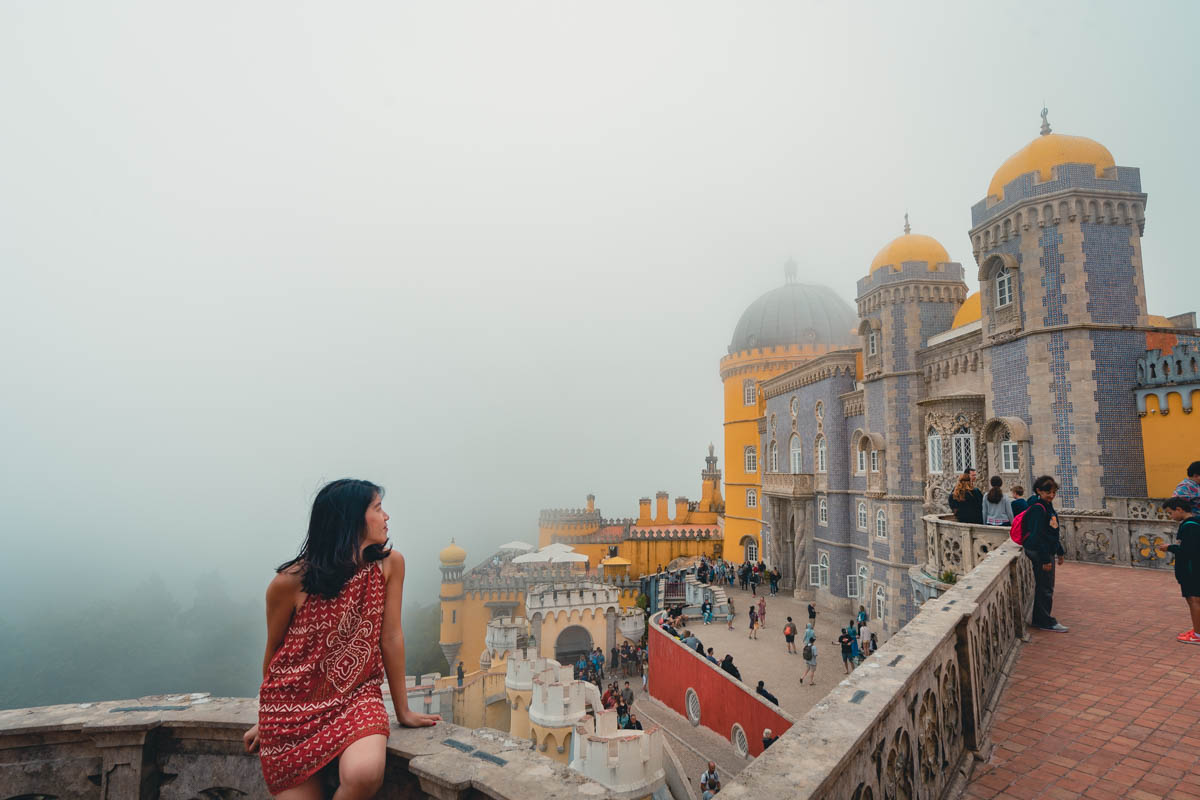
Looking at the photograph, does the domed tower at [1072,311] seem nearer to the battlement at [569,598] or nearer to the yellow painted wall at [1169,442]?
the yellow painted wall at [1169,442]

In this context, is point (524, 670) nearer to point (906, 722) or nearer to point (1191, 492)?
point (1191, 492)

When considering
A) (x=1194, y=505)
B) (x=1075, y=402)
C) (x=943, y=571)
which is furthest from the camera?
(x=1075, y=402)

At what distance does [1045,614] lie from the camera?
598 centimetres

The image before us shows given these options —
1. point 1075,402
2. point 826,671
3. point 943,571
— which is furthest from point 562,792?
point 826,671

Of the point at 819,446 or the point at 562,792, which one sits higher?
the point at 819,446

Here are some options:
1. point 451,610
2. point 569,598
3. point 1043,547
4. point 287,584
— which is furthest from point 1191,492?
point 451,610

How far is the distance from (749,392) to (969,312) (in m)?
15.8

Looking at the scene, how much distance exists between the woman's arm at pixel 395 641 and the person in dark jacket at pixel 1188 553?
666 centimetres

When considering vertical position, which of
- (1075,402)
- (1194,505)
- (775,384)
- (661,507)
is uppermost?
(775,384)

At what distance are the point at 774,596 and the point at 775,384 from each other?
10.5 metres

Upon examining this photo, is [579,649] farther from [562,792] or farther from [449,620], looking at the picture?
[562,792]

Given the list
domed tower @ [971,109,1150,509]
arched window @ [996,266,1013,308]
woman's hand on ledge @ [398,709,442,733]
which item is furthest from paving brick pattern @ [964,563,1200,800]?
arched window @ [996,266,1013,308]

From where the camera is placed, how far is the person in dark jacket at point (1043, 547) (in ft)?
19.5

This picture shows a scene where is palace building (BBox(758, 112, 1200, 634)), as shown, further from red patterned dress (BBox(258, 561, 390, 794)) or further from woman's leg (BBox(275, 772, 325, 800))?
woman's leg (BBox(275, 772, 325, 800))
